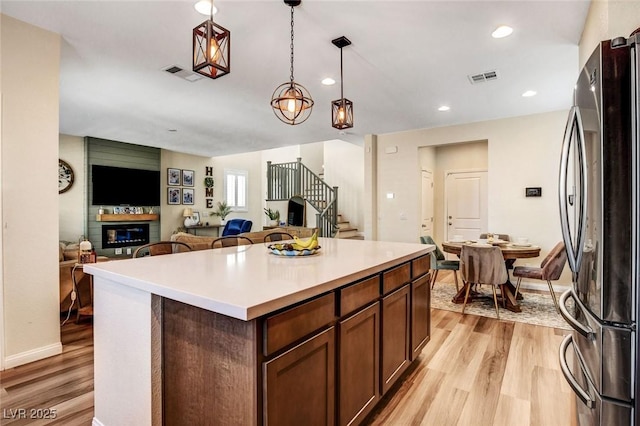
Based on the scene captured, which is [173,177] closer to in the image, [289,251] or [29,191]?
[29,191]

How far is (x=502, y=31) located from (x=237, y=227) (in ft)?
24.3

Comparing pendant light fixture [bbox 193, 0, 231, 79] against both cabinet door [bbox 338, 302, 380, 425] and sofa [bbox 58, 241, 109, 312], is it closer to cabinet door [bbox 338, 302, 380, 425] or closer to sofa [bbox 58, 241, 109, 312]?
cabinet door [bbox 338, 302, 380, 425]

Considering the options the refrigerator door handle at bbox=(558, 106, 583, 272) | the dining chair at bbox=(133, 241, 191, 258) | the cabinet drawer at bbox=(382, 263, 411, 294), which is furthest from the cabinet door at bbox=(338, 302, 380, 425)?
the dining chair at bbox=(133, 241, 191, 258)

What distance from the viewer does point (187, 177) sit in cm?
908

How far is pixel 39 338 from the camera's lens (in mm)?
2721

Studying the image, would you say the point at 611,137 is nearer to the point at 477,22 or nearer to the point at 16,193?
the point at 477,22

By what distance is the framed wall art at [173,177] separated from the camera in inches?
341

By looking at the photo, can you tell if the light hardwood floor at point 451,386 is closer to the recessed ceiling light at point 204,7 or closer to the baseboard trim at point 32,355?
the baseboard trim at point 32,355

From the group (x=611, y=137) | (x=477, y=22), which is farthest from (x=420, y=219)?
(x=611, y=137)

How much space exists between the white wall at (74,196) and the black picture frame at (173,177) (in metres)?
1.89

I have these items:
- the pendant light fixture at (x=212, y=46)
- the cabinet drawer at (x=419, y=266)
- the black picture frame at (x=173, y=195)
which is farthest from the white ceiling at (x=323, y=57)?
the black picture frame at (x=173, y=195)

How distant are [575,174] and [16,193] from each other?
3.78 metres

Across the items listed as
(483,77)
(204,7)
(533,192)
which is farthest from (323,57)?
(533,192)

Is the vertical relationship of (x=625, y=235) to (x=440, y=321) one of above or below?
above
